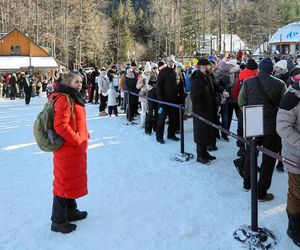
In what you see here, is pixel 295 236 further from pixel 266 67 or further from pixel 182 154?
pixel 182 154

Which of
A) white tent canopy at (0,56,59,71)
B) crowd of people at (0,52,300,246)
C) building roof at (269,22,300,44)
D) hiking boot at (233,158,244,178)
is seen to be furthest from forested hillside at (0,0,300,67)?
hiking boot at (233,158,244,178)

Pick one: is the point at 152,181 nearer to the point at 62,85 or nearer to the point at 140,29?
the point at 62,85

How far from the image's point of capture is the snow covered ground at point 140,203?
158 inches

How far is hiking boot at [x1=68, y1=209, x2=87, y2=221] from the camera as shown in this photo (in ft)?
14.5

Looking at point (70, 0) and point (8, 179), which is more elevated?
point (70, 0)

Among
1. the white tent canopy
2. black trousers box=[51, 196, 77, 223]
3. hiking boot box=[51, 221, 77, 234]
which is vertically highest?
the white tent canopy

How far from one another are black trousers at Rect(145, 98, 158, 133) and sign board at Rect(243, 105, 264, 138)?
17.5 ft

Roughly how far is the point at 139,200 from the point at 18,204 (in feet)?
5.00

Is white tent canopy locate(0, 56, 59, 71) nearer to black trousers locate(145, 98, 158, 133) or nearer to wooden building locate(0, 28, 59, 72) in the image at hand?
wooden building locate(0, 28, 59, 72)

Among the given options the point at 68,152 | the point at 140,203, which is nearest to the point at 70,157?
the point at 68,152

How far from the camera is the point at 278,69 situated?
6.72m

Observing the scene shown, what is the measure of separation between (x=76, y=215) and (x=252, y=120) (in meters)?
2.17

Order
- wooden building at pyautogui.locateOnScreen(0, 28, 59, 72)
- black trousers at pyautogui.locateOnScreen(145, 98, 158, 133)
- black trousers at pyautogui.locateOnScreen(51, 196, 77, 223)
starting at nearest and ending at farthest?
black trousers at pyautogui.locateOnScreen(51, 196, 77, 223), black trousers at pyautogui.locateOnScreen(145, 98, 158, 133), wooden building at pyautogui.locateOnScreen(0, 28, 59, 72)

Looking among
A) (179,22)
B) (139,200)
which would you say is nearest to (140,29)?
(179,22)
